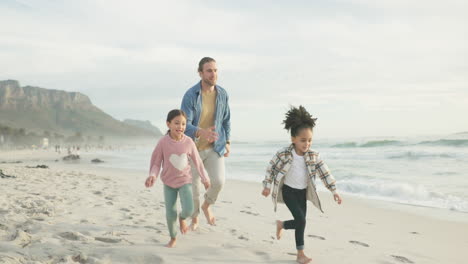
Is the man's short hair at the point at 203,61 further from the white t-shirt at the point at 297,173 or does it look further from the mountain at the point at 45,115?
the mountain at the point at 45,115

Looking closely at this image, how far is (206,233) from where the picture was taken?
14.6 feet

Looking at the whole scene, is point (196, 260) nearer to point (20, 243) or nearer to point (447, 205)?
point (20, 243)

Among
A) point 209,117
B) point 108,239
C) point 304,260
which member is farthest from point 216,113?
point 304,260

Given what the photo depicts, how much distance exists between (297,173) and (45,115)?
655 ft

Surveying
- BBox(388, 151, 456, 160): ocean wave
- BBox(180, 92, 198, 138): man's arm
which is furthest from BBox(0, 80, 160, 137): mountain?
BBox(180, 92, 198, 138): man's arm

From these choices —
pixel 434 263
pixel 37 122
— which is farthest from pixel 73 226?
pixel 37 122

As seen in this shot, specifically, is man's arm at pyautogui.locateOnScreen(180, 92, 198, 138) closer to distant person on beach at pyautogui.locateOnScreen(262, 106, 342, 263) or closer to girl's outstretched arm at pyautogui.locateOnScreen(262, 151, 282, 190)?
girl's outstretched arm at pyautogui.locateOnScreen(262, 151, 282, 190)

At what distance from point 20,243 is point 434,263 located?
4382 millimetres

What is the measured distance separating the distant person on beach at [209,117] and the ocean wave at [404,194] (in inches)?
219

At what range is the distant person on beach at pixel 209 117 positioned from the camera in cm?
441

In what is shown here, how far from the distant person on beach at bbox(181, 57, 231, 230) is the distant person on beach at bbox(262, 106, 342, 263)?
1069 millimetres

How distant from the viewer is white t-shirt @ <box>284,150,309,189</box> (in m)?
3.66

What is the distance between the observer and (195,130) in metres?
4.20

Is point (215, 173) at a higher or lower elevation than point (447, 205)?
higher
